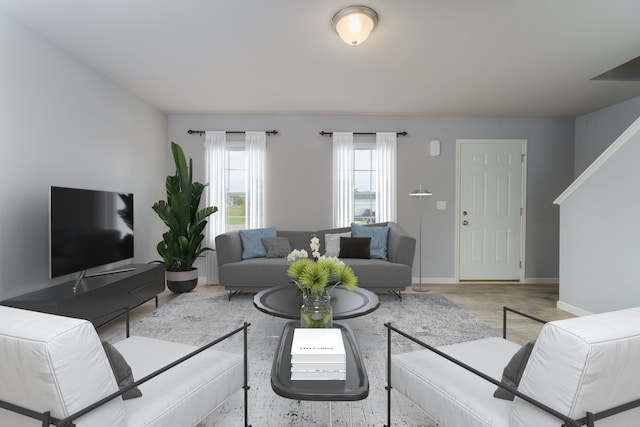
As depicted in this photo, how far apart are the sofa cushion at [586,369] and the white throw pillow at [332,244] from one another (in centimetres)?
354

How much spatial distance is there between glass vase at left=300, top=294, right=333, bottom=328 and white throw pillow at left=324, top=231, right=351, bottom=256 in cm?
260

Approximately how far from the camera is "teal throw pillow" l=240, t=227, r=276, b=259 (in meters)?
4.37

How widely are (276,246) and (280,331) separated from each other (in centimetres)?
165

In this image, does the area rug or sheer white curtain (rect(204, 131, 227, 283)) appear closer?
the area rug

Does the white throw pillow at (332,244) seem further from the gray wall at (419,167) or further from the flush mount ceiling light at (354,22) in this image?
the flush mount ceiling light at (354,22)

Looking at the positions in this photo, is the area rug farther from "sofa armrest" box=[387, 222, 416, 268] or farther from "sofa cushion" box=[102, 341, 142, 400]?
"sofa cushion" box=[102, 341, 142, 400]

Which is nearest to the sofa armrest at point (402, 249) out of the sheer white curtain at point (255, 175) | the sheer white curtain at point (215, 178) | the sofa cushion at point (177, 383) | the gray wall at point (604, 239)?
the gray wall at point (604, 239)

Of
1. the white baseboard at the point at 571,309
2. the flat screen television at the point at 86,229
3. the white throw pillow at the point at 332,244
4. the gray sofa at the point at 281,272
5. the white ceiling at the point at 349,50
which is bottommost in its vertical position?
the white baseboard at the point at 571,309

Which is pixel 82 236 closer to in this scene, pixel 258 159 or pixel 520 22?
pixel 258 159

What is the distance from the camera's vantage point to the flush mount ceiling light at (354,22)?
2293 millimetres

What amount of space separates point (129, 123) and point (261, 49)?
7.09 ft

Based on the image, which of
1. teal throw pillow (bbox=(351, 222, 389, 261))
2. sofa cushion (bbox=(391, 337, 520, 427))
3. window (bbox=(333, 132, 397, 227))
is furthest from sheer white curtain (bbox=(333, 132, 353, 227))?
sofa cushion (bbox=(391, 337, 520, 427))

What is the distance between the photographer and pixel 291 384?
1.29 m

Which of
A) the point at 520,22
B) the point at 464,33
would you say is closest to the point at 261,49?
the point at 464,33
